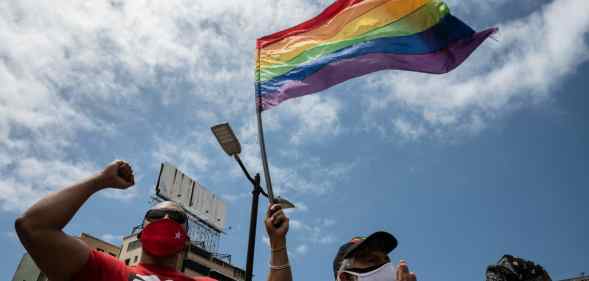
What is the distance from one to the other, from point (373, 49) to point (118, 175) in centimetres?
360

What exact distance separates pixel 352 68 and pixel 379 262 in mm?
2717

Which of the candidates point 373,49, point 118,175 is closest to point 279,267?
point 118,175

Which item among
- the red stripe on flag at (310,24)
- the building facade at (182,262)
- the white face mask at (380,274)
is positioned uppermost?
the building facade at (182,262)

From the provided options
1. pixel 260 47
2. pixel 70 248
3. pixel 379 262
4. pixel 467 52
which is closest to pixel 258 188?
pixel 260 47

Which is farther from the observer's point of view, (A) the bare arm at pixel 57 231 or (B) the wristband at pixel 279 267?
(B) the wristband at pixel 279 267

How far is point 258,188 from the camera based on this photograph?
332 inches

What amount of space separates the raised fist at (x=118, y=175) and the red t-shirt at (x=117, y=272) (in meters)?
0.38

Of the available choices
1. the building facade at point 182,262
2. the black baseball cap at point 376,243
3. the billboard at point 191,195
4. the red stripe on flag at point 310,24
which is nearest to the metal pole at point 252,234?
the red stripe on flag at point 310,24

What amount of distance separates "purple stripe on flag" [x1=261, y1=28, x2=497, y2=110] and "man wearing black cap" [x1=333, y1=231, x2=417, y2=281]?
2344 millimetres

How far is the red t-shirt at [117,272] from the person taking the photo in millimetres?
2316

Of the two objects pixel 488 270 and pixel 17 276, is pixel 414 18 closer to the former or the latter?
pixel 488 270

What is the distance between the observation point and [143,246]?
265 centimetres

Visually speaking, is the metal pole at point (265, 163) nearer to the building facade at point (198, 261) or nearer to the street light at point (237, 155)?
the street light at point (237, 155)

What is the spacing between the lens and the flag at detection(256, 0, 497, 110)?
5.11 metres
